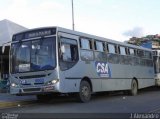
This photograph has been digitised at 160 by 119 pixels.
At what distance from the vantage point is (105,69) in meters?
20.5

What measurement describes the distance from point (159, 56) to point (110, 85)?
8.85 m

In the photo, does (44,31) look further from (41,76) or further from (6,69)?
(6,69)

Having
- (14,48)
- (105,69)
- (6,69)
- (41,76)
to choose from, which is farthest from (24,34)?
(6,69)

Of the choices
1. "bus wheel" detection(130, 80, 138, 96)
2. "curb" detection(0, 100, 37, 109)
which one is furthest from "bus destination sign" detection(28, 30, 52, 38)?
"bus wheel" detection(130, 80, 138, 96)

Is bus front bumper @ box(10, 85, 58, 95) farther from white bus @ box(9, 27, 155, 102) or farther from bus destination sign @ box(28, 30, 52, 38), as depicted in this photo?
bus destination sign @ box(28, 30, 52, 38)

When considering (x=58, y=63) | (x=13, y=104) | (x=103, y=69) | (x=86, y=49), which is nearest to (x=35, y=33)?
(x=58, y=63)

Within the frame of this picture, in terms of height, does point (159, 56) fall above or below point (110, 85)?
above

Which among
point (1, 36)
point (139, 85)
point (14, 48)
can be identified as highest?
point (1, 36)

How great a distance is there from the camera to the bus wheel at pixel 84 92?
17.9 metres

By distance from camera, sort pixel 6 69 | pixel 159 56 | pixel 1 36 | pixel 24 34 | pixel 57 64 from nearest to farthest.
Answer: pixel 57 64 → pixel 24 34 → pixel 159 56 → pixel 1 36 → pixel 6 69

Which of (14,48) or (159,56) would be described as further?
(159,56)

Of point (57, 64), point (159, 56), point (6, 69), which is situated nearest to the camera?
point (57, 64)

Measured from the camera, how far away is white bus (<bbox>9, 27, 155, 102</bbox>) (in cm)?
1652

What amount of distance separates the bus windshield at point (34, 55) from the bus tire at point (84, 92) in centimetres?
209
